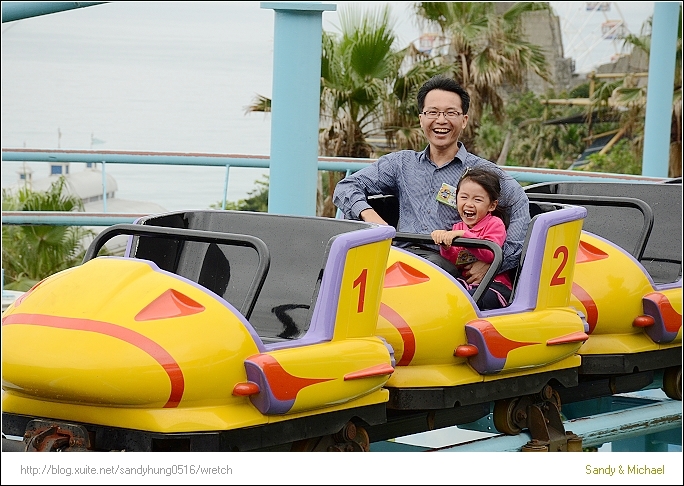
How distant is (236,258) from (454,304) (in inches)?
21.2

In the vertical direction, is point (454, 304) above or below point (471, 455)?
above

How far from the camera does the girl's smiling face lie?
9.27 feet

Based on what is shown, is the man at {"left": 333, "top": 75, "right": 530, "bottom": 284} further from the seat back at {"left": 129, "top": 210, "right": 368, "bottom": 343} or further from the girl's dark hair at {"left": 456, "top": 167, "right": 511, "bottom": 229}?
the seat back at {"left": 129, "top": 210, "right": 368, "bottom": 343}

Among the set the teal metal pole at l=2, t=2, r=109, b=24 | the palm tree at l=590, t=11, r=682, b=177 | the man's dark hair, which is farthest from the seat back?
the palm tree at l=590, t=11, r=682, b=177

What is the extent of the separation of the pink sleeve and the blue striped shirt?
0.02m

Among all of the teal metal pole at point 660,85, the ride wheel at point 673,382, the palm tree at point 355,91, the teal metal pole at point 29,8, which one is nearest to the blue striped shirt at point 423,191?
the ride wheel at point 673,382

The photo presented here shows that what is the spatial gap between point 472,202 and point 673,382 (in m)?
1.12

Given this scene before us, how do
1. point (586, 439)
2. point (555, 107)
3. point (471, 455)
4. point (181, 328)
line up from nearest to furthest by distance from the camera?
point (181, 328)
point (471, 455)
point (586, 439)
point (555, 107)

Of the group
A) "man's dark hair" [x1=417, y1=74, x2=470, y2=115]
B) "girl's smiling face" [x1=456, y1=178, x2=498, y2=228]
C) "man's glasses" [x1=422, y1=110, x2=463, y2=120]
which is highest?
"man's dark hair" [x1=417, y1=74, x2=470, y2=115]

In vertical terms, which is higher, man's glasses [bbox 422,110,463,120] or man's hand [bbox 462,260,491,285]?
man's glasses [bbox 422,110,463,120]

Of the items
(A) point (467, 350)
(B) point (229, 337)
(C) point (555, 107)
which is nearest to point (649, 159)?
(A) point (467, 350)

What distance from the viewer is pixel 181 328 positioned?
1.94 metres

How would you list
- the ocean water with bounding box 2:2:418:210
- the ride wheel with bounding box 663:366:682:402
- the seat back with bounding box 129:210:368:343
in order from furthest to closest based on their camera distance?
the ocean water with bounding box 2:2:418:210
the ride wheel with bounding box 663:366:682:402
the seat back with bounding box 129:210:368:343

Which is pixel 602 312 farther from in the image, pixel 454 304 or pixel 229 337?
pixel 229 337
